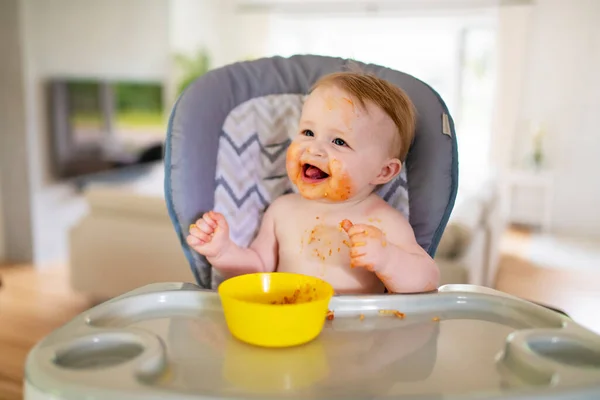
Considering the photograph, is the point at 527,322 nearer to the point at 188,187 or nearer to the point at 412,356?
the point at 412,356

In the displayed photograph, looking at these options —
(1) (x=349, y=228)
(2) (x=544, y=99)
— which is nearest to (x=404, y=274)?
(1) (x=349, y=228)

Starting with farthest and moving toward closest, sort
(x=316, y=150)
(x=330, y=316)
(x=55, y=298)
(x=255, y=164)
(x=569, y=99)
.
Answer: (x=569, y=99) → (x=55, y=298) → (x=255, y=164) → (x=316, y=150) → (x=330, y=316)

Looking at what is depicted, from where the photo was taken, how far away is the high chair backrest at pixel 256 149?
1.03 m

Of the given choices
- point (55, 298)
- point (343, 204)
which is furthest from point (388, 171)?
point (55, 298)

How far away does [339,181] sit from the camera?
93 centimetres

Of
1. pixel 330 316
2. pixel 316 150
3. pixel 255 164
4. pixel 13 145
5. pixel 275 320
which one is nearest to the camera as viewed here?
pixel 275 320

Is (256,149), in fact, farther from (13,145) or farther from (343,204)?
(13,145)

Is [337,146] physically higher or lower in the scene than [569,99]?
higher

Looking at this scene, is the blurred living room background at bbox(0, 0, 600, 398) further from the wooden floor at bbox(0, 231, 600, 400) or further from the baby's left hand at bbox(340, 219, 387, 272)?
the baby's left hand at bbox(340, 219, 387, 272)

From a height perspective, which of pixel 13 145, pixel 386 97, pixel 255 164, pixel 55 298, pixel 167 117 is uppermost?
pixel 386 97

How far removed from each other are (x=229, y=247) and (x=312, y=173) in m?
0.20

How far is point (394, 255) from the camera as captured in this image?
88 cm

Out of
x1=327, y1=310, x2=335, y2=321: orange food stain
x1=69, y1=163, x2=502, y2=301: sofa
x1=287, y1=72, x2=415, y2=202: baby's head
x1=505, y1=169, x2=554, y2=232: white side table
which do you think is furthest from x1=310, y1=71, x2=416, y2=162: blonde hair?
x1=505, y1=169, x2=554, y2=232: white side table

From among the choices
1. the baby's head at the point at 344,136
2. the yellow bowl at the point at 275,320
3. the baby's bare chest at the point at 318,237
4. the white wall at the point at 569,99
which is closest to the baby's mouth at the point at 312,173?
the baby's head at the point at 344,136
